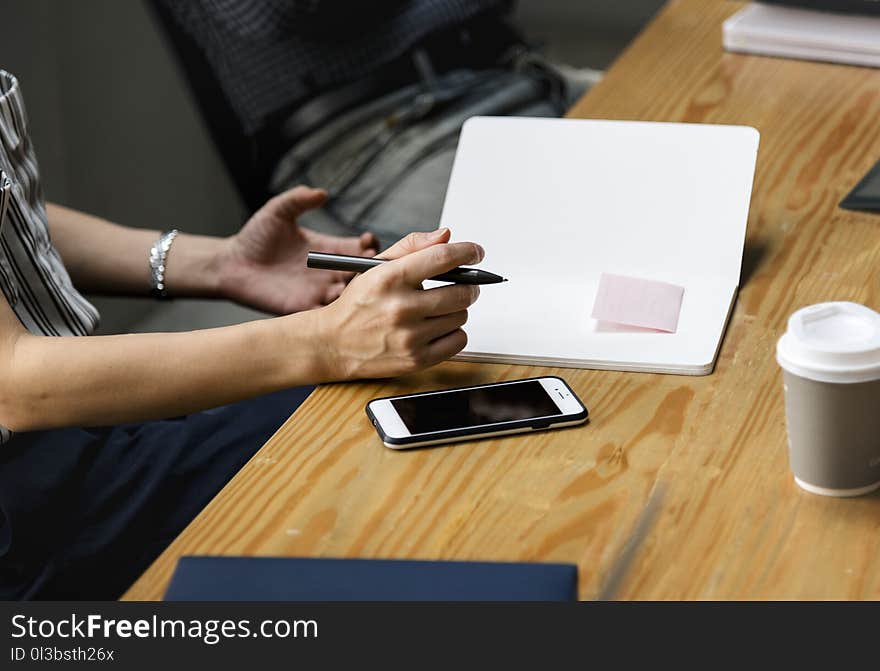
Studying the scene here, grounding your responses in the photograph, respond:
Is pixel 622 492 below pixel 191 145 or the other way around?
the other way around

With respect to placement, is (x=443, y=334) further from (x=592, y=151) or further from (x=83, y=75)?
(x=83, y=75)

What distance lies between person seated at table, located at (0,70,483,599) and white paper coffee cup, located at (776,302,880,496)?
266 millimetres

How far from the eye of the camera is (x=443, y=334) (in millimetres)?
899

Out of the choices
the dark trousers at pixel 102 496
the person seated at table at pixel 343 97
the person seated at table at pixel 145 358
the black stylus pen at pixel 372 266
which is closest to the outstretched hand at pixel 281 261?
the person seated at table at pixel 145 358

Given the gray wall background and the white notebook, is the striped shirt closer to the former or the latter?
the white notebook

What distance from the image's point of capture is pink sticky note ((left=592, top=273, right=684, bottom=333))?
0.93 m

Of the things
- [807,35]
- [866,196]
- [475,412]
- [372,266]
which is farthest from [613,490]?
[807,35]

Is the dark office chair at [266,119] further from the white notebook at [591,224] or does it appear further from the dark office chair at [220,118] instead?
the white notebook at [591,224]

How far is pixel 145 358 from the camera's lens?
93 cm

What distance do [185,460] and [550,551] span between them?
528 mm

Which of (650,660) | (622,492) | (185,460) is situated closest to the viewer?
(650,660)

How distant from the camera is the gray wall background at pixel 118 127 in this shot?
1893mm

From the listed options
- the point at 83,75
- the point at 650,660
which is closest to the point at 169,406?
the point at 650,660

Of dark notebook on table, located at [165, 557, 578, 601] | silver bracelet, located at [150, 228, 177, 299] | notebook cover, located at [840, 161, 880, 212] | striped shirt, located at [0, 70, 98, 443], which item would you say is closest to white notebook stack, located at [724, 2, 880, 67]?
notebook cover, located at [840, 161, 880, 212]
